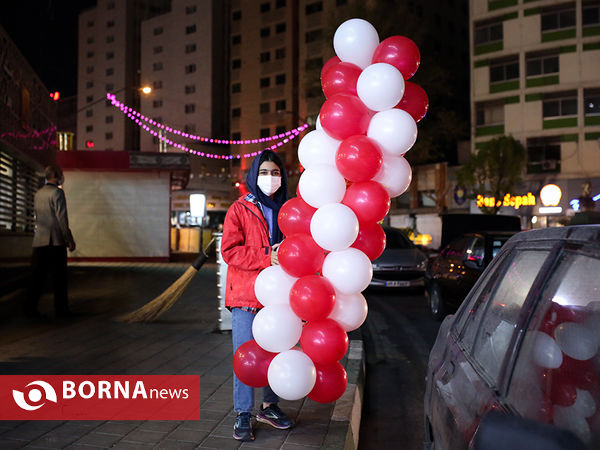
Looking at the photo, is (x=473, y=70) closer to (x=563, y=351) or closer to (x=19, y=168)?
(x=19, y=168)

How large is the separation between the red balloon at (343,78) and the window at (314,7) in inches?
2069

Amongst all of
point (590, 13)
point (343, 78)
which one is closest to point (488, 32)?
point (590, 13)


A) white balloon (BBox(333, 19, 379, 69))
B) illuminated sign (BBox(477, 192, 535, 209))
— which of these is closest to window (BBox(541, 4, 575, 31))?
illuminated sign (BBox(477, 192, 535, 209))

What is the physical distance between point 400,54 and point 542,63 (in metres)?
34.8

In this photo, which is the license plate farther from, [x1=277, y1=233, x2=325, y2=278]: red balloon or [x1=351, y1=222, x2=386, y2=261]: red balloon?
[x1=277, y1=233, x2=325, y2=278]: red balloon

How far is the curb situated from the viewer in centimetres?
336

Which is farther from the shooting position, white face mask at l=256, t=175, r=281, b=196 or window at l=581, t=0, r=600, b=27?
window at l=581, t=0, r=600, b=27

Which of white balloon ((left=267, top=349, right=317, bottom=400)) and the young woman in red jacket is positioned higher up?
the young woman in red jacket

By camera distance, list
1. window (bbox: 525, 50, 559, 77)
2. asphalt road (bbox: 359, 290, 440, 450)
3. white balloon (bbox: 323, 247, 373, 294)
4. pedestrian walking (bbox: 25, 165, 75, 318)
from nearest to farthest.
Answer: white balloon (bbox: 323, 247, 373, 294)
asphalt road (bbox: 359, 290, 440, 450)
pedestrian walking (bbox: 25, 165, 75, 318)
window (bbox: 525, 50, 559, 77)

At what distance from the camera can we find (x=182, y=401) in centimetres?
421

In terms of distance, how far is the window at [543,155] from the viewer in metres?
32.7

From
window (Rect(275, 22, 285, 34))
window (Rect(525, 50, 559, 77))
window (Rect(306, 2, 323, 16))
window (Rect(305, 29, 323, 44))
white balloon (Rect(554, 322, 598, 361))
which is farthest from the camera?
window (Rect(275, 22, 285, 34))

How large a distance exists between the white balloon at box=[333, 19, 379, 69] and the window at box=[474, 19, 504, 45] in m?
35.5

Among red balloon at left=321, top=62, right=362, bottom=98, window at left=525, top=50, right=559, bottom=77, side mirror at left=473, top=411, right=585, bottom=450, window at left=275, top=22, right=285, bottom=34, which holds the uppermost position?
window at left=275, top=22, right=285, bottom=34
